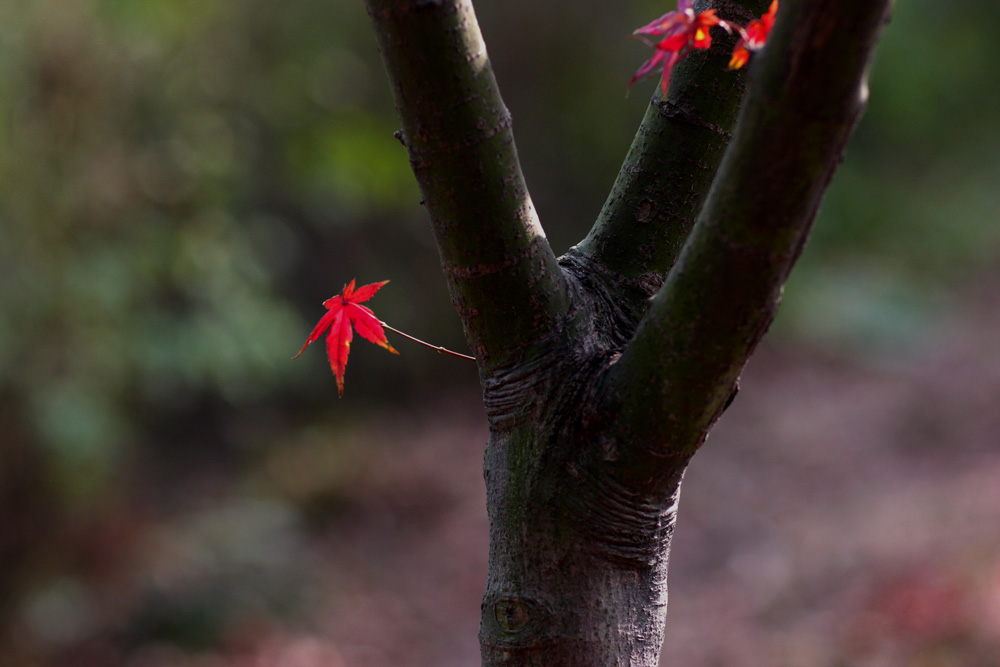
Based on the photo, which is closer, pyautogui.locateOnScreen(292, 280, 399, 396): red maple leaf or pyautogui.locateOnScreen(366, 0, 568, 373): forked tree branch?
pyautogui.locateOnScreen(366, 0, 568, 373): forked tree branch

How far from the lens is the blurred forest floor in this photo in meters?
2.73

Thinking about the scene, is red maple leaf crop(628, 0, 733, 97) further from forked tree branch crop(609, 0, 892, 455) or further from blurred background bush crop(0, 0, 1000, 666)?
blurred background bush crop(0, 0, 1000, 666)

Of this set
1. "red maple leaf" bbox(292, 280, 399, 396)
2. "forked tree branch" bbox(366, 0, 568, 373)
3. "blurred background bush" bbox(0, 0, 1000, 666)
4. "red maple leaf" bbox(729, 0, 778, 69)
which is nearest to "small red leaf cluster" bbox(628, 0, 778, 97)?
"red maple leaf" bbox(729, 0, 778, 69)

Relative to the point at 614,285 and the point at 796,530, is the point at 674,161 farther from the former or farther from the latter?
the point at 796,530

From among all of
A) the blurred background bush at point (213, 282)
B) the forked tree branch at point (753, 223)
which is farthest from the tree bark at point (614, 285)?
the blurred background bush at point (213, 282)

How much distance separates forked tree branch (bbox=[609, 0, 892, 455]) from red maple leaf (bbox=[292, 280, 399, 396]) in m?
0.38

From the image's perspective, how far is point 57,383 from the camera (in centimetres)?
296

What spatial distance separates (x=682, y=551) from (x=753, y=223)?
336 centimetres

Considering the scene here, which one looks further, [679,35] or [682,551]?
[682,551]

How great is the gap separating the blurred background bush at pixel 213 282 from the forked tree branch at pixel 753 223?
271 centimetres

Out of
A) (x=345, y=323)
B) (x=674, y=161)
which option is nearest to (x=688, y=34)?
(x=674, y=161)

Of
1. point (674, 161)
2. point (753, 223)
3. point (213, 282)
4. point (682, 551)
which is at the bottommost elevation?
point (753, 223)

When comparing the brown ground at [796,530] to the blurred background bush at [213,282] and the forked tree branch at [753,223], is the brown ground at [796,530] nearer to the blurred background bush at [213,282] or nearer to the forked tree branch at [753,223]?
the blurred background bush at [213,282]

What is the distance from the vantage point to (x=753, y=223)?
0.57 meters
